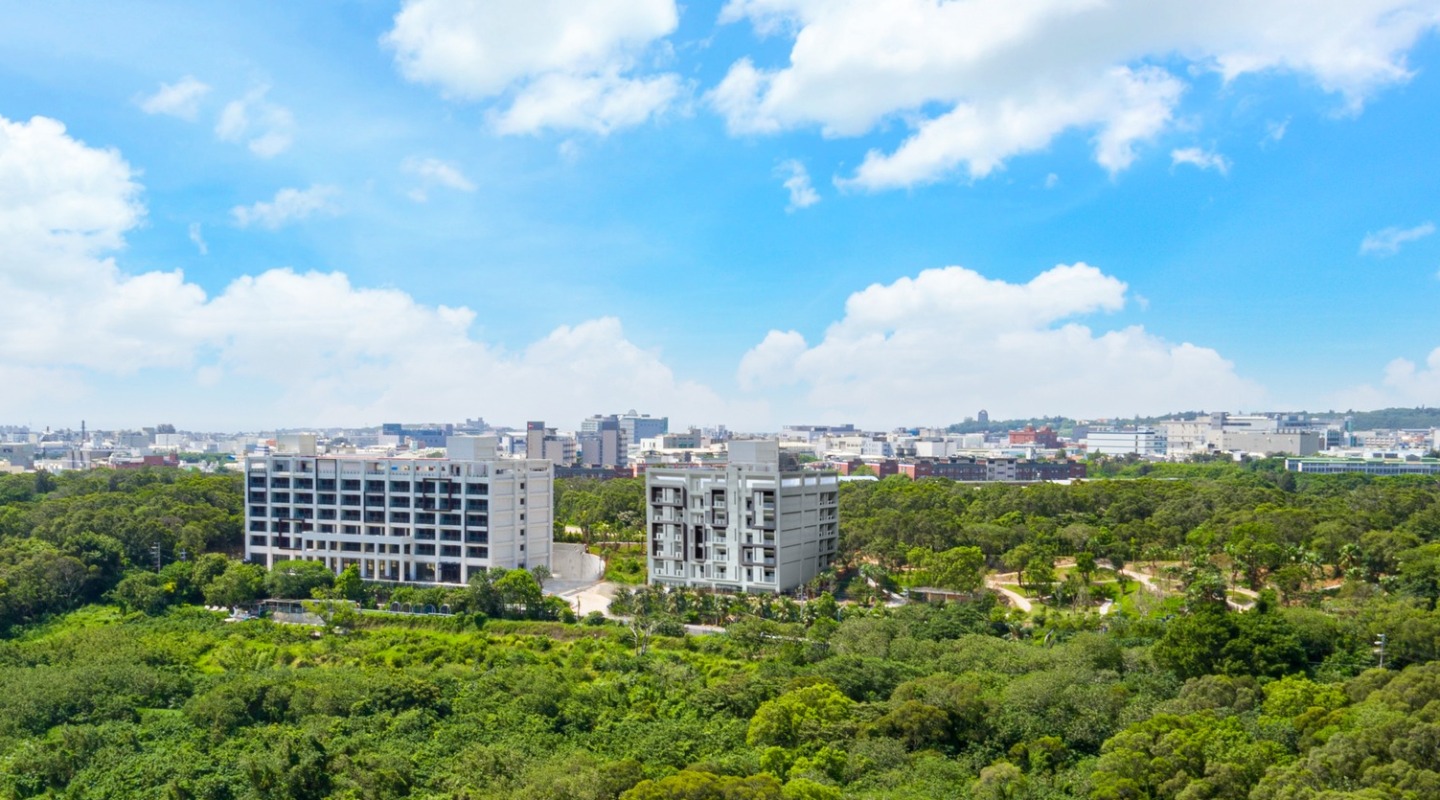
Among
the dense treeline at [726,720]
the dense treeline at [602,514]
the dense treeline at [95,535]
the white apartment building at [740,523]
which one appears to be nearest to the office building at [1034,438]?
the dense treeline at [602,514]

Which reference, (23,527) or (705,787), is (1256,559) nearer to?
(705,787)

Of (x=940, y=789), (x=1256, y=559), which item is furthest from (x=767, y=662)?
(x=1256, y=559)

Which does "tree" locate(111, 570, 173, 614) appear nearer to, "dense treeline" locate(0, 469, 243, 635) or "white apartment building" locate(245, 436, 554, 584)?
"dense treeline" locate(0, 469, 243, 635)

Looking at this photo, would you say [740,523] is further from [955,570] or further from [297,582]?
[297,582]

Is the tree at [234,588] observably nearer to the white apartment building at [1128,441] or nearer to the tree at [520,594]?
the tree at [520,594]

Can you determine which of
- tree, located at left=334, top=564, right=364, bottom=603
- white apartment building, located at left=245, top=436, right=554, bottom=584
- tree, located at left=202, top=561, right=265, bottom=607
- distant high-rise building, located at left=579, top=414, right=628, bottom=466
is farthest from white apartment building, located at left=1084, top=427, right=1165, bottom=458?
tree, located at left=202, top=561, right=265, bottom=607

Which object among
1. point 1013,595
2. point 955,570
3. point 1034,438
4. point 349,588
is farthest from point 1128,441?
point 349,588
